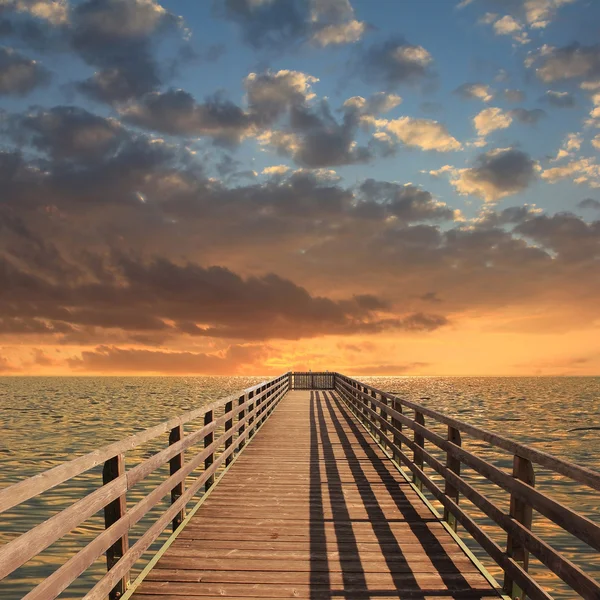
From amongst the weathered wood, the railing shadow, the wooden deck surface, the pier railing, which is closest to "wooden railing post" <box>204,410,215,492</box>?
the wooden deck surface

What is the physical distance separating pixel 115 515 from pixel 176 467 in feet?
7.54

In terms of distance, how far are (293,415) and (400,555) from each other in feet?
55.5

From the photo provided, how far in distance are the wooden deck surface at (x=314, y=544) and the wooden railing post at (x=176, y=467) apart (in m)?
0.18

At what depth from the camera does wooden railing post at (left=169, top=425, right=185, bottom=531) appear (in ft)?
23.6

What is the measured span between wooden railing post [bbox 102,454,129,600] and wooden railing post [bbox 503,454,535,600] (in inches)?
135

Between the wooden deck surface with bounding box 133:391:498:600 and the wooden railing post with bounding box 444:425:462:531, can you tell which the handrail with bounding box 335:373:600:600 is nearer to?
the wooden railing post with bounding box 444:425:462:531

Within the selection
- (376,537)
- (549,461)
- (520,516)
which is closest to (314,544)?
(376,537)

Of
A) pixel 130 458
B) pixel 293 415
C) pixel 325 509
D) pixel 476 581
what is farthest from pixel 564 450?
pixel 476 581

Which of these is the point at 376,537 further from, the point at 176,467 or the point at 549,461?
the point at 549,461

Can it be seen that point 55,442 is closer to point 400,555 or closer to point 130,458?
point 130,458

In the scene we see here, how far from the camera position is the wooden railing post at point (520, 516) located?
5039 mm

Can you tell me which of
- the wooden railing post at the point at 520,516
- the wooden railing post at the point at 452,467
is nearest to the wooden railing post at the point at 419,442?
the wooden railing post at the point at 452,467

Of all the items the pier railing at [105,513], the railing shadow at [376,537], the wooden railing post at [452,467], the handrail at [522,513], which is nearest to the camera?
the pier railing at [105,513]

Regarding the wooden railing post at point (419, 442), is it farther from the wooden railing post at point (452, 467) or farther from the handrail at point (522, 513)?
the wooden railing post at point (452, 467)
